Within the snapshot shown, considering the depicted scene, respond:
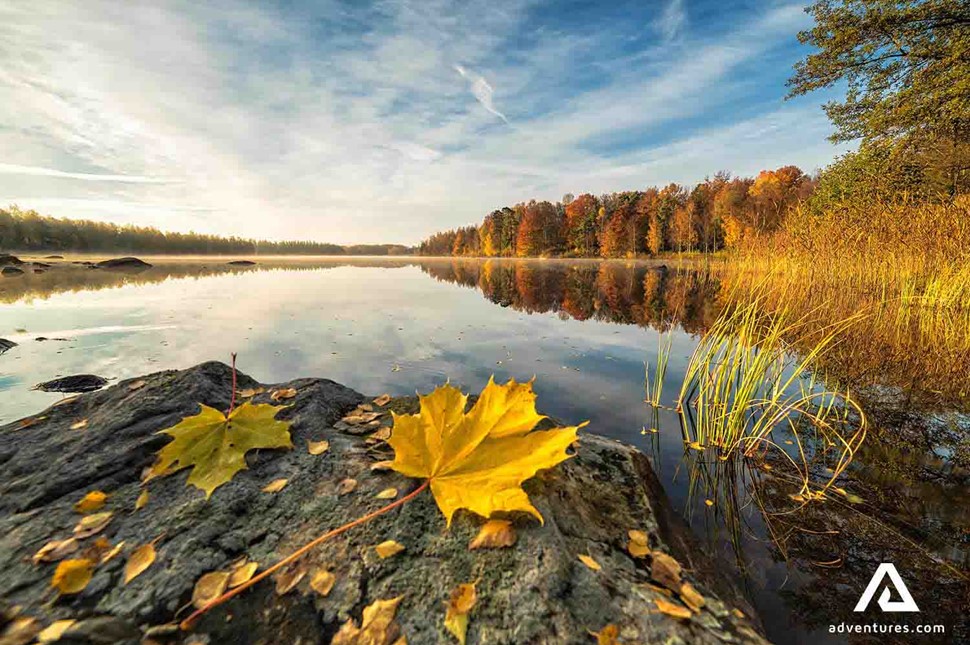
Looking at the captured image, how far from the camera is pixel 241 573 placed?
1.24 meters

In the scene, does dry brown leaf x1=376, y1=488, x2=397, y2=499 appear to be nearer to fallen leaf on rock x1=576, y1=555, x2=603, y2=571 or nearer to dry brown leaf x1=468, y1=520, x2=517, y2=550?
dry brown leaf x1=468, y1=520, x2=517, y2=550

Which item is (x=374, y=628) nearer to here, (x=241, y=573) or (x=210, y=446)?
(x=241, y=573)

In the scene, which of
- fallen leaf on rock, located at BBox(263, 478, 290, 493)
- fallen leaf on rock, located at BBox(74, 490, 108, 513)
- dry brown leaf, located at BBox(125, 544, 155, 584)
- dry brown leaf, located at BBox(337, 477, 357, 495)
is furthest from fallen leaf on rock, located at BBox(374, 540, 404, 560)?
fallen leaf on rock, located at BBox(74, 490, 108, 513)

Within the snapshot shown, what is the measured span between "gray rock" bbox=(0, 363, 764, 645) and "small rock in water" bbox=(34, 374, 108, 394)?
2.69m

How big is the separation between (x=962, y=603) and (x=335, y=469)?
2.99 metres

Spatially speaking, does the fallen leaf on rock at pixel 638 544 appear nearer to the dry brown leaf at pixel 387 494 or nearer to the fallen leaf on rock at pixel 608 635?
the fallen leaf on rock at pixel 608 635

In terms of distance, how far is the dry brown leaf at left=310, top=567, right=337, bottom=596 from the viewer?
1194mm

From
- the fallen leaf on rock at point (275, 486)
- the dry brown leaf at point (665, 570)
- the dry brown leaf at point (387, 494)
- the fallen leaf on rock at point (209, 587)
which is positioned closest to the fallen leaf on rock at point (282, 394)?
the fallen leaf on rock at point (275, 486)

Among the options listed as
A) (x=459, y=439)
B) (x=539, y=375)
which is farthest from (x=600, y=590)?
(x=539, y=375)

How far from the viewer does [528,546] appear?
131 centimetres

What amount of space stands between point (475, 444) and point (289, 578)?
2.56ft

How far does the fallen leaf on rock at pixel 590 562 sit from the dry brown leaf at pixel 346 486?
41.2 inches

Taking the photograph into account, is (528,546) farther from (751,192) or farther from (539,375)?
(751,192)

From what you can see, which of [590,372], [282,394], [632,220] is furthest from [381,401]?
[632,220]
